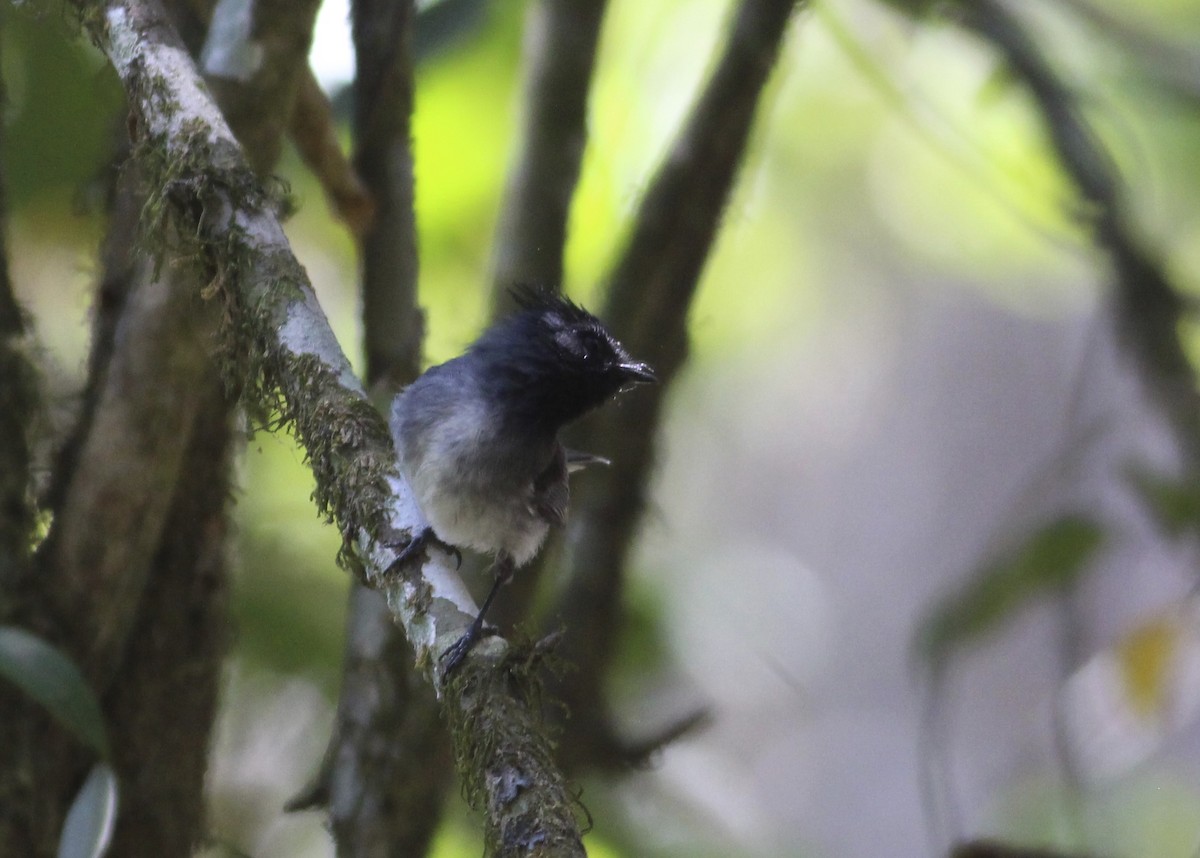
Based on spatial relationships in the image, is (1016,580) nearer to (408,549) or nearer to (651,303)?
(651,303)

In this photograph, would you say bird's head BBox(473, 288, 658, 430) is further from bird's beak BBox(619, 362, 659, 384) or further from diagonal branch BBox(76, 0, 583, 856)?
diagonal branch BBox(76, 0, 583, 856)

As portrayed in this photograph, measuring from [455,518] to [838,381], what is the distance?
131 inches

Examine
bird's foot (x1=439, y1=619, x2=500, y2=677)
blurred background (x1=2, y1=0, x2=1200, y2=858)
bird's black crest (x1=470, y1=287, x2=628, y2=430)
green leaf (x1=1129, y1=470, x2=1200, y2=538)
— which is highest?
green leaf (x1=1129, y1=470, x2=1200, y2=538)

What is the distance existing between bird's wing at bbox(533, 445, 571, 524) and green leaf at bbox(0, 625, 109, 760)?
86cm

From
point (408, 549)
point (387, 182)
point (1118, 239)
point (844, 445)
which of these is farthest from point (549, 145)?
point (844, 445)

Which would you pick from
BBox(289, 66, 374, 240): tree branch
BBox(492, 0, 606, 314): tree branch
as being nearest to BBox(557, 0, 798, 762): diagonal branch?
BBox(492, 0, 606, 314): tree branch

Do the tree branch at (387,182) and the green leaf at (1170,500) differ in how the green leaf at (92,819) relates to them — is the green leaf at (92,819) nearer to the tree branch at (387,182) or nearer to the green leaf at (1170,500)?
the tree branch at (387,182)

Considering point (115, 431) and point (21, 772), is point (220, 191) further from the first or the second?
point (21, 772)

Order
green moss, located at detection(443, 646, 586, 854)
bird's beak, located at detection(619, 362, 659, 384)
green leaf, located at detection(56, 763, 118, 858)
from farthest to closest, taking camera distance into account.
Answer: bird's beak, located at detection(619, 362, 659, 384)
green leaf, located at detection(56, 763, 118, 858)
green moss, located at detection(443, 646, 586, 854)

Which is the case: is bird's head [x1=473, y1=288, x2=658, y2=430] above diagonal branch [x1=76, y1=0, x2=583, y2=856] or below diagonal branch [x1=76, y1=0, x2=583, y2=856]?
below

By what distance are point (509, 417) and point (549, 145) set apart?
0.72 m

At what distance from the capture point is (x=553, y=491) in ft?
7.48

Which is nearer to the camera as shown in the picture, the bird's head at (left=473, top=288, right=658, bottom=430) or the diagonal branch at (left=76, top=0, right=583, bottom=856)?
the diagonal branch at (left=76, top=0, right=583, bottom=856)

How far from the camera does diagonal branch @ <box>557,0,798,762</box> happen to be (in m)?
2.57
